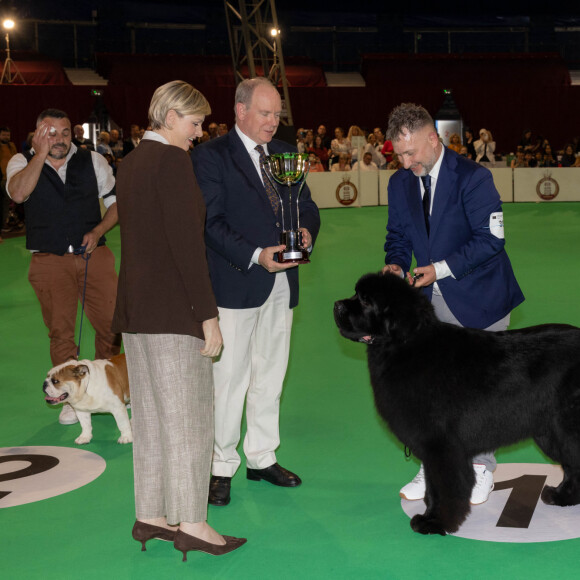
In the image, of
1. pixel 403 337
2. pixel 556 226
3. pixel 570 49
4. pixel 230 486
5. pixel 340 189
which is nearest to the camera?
pixel 403 337

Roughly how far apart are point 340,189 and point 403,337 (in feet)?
51.1

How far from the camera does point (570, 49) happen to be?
34.0 meters

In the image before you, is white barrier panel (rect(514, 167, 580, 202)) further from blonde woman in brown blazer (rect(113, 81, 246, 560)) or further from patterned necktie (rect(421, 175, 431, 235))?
blonde woman in brown blazer (rect(113, 81, 246, 560))

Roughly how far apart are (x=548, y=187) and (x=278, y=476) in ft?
54.5

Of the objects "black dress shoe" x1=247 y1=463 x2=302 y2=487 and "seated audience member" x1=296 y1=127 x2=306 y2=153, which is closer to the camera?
"black dress shoe" x1=247 y1=463 x2=302 y2=487

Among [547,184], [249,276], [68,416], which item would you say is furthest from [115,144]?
[249,276]

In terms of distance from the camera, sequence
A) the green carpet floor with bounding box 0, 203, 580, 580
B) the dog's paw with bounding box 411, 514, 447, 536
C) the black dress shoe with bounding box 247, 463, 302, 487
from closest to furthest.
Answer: the green carpet floor with bounding box 0, 203, 580, 580 < the dog's paw with bounding box 411, 514, 447, 536 < the black dress shoe with bounding box 247, 463, 302, 487

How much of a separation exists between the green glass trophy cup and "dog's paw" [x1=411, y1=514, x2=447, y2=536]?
1.26 m

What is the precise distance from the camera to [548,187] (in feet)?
62.3

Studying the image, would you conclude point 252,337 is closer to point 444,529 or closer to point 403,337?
point 403,337

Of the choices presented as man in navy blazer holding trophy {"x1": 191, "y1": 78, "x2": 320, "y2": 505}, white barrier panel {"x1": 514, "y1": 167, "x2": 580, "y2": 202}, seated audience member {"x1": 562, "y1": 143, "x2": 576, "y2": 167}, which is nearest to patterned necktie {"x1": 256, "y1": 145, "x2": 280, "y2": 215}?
man in navy blazer holding trophy {"x1": 191, "y1": 78, "x2": 320, "y2": 505}

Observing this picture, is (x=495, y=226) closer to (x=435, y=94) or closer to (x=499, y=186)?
(x=499, y=186)

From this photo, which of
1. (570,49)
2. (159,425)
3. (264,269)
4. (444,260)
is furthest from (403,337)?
(570,49)

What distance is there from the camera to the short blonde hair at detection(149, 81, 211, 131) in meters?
3.01
